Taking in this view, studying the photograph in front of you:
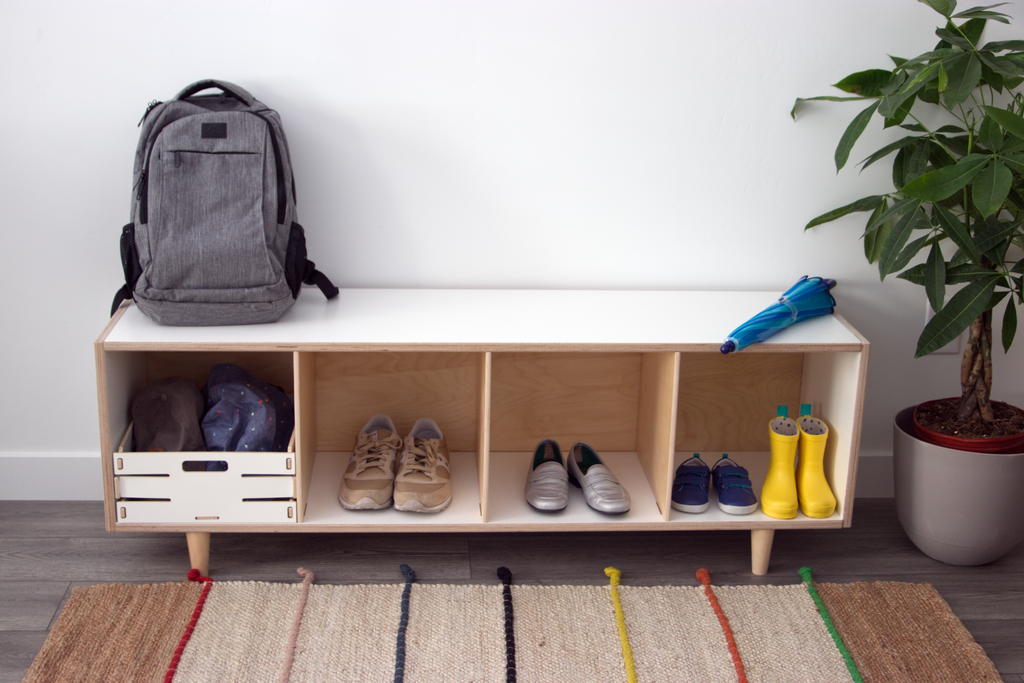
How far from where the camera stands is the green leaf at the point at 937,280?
1.59 meters

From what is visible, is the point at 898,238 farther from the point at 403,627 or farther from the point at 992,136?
the point at 403,627

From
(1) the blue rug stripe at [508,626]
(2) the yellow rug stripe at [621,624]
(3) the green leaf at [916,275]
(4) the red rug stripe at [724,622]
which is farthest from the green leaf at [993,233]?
(1) the blue rug stripe at [508,626]

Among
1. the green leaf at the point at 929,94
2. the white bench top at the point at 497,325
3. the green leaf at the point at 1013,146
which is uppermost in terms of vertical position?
the green leaf at the point at 929,94

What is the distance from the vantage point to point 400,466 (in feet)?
5.70

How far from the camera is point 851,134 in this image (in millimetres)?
1638

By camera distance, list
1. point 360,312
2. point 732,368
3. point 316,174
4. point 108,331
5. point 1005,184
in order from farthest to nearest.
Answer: point 732,368 < point 316,174 < point 360,312 < point 108,331 < point 1005,184

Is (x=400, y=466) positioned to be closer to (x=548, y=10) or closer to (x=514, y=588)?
(x=514, y=588)

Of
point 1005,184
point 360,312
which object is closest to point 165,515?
point 360,312

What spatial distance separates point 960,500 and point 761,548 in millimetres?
425

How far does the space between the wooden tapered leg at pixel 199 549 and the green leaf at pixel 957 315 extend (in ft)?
4.77

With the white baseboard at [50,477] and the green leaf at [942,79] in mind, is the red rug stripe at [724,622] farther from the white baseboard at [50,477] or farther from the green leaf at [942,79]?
the white baseboard at [50,477]

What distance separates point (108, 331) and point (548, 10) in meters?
1.09

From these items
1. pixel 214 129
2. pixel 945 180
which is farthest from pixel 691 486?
pixel 214 129

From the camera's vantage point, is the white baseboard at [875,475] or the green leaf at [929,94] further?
the white baseboard at [875,475]
